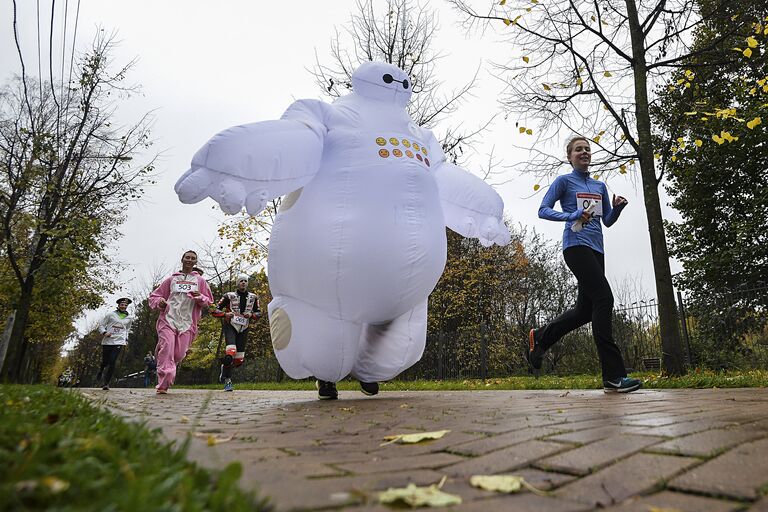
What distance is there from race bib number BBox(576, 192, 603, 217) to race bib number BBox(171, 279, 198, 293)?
201 inches

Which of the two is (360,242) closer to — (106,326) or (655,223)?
(655,223)

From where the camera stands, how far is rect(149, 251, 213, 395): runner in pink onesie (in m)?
6.84

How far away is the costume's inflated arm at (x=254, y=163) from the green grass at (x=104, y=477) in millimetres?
2036

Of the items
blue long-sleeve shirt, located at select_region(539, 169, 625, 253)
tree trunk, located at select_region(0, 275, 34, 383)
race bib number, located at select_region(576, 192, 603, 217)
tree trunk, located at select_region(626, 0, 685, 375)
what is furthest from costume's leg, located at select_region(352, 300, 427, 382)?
tree trunk, located at select_region(0, 275, 34, 383)

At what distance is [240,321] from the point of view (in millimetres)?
8812

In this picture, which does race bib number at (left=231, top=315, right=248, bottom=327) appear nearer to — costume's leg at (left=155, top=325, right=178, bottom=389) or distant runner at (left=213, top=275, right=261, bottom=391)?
distant runner at (left=213, top=275, right=261, bottom=391)

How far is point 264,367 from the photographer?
21.2 m

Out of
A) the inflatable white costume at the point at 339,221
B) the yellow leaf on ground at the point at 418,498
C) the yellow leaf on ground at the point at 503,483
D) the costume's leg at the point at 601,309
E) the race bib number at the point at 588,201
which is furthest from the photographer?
the race bib number at the point at 588,201

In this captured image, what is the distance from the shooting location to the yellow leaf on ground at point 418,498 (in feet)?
3.96

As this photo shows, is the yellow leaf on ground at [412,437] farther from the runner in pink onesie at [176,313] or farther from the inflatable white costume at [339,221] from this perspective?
the runner in pink onesie at [176,313]

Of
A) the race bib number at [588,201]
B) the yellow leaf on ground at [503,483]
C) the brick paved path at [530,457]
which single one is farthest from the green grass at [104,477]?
the race bib number at [588,201]

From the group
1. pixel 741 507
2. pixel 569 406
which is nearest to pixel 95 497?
pixel 741 507

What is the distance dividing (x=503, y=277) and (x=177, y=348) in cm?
1542

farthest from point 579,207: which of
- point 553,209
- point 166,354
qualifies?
point 166,354
